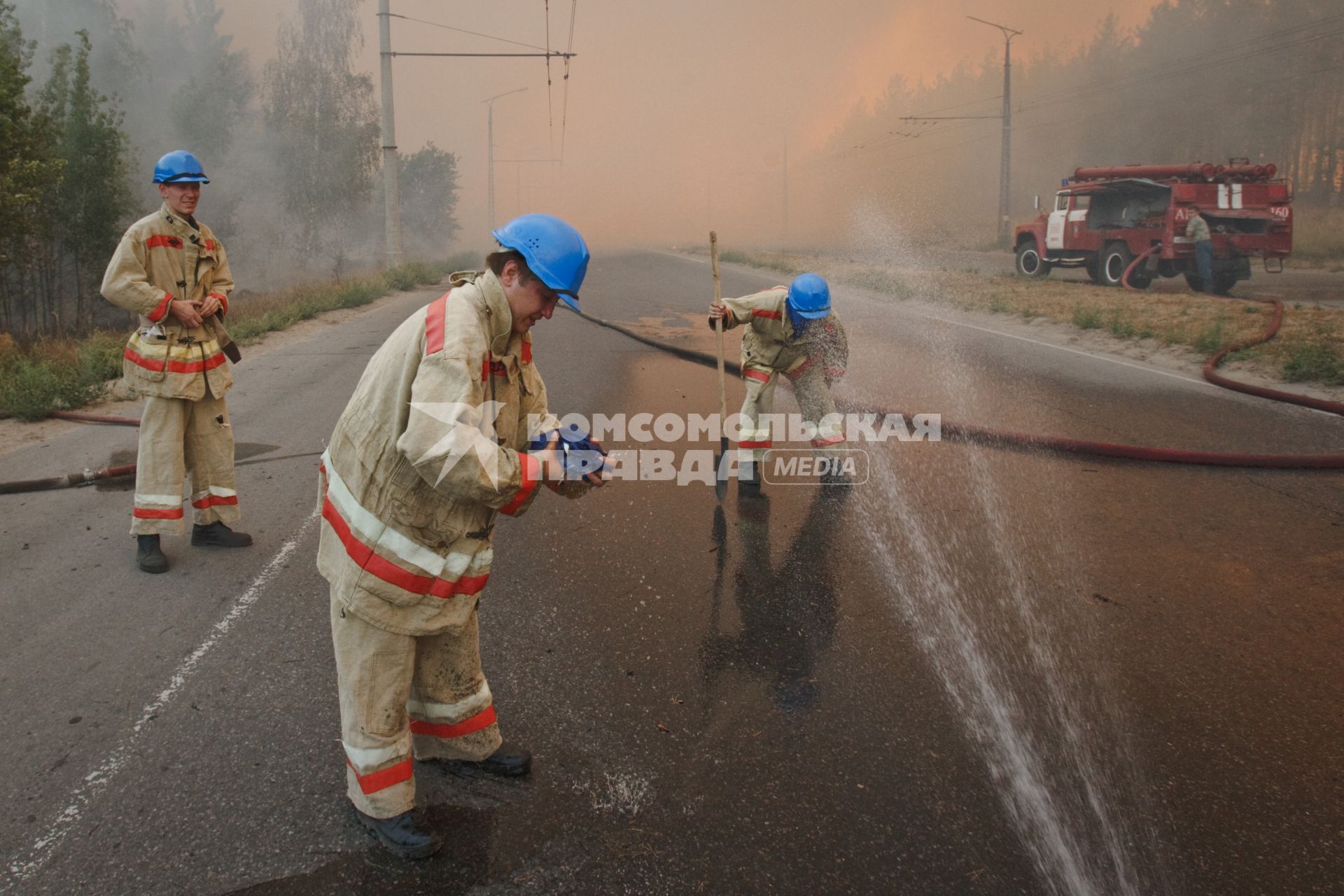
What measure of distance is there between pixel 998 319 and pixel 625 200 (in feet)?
179

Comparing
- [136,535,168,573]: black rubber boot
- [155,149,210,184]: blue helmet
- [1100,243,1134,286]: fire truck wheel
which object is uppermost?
[1100,243,1134,286]: fire truck wheel

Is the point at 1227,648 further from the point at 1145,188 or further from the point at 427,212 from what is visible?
the point at 427,212

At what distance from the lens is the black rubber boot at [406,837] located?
7.68ft

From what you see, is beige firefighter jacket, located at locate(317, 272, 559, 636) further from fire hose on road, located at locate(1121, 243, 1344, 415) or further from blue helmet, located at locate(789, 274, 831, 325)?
fire hose on road, located at locate(1121, 243, 1344, 415)

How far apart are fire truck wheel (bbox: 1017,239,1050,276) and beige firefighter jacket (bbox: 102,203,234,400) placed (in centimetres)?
1926

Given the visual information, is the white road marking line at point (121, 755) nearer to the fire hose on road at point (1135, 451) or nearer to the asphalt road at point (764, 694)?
the asphalt road at point (764, 694)

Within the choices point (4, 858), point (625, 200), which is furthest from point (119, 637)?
point (625, 200)

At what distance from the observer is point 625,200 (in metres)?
65.1

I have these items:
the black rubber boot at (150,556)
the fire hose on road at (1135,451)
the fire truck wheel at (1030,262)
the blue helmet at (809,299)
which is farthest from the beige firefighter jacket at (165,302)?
the fire truck wheel at (1030,262)

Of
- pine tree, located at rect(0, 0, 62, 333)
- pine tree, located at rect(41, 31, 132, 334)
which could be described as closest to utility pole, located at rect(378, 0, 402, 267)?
pine tree, located at rect(0, 0, 62, 333)

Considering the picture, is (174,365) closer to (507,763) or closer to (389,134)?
(507,763)

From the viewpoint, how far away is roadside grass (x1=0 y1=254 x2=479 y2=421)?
7.71 meters

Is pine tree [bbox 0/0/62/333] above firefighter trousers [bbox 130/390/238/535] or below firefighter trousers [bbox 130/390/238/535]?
above

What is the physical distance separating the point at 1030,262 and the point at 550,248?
20.7 metres
